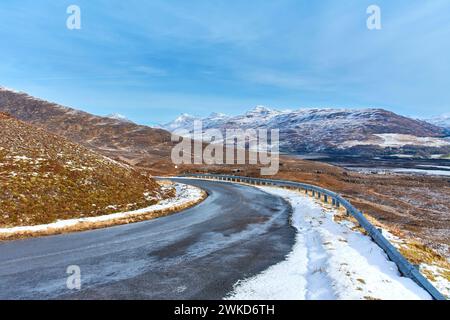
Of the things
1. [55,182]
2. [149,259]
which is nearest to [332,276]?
[149,259]

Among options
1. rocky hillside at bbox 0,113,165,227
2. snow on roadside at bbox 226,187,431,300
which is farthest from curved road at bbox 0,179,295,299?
rocky hillside at bbox 0,113,165,227

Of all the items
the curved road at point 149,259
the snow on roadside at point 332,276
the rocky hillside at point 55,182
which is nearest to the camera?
the snow on roadside at point 332,276

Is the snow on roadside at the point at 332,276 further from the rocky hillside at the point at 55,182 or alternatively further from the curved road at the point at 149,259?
the rocky hillside at the point at 55,182

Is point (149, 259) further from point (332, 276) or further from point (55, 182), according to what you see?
point (55, 182)

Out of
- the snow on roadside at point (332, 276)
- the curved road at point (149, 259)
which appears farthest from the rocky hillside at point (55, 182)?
the snow on roadside at point (332, 276)

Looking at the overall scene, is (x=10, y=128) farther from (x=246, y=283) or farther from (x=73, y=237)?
(x=246, y=283)

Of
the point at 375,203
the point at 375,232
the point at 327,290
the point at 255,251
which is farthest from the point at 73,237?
the point at 375,203

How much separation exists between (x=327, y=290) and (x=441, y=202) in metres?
46.8

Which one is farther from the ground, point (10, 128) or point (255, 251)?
point (10, 128)

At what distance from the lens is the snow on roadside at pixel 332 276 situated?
25.5ft

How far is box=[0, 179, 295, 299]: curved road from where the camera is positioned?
798cm

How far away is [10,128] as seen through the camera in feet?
107

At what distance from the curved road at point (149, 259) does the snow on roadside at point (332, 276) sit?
544 millimetres

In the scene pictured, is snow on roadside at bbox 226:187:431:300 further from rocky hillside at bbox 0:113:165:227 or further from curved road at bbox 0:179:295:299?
rocky hillside at bbox 0:113:165:227
